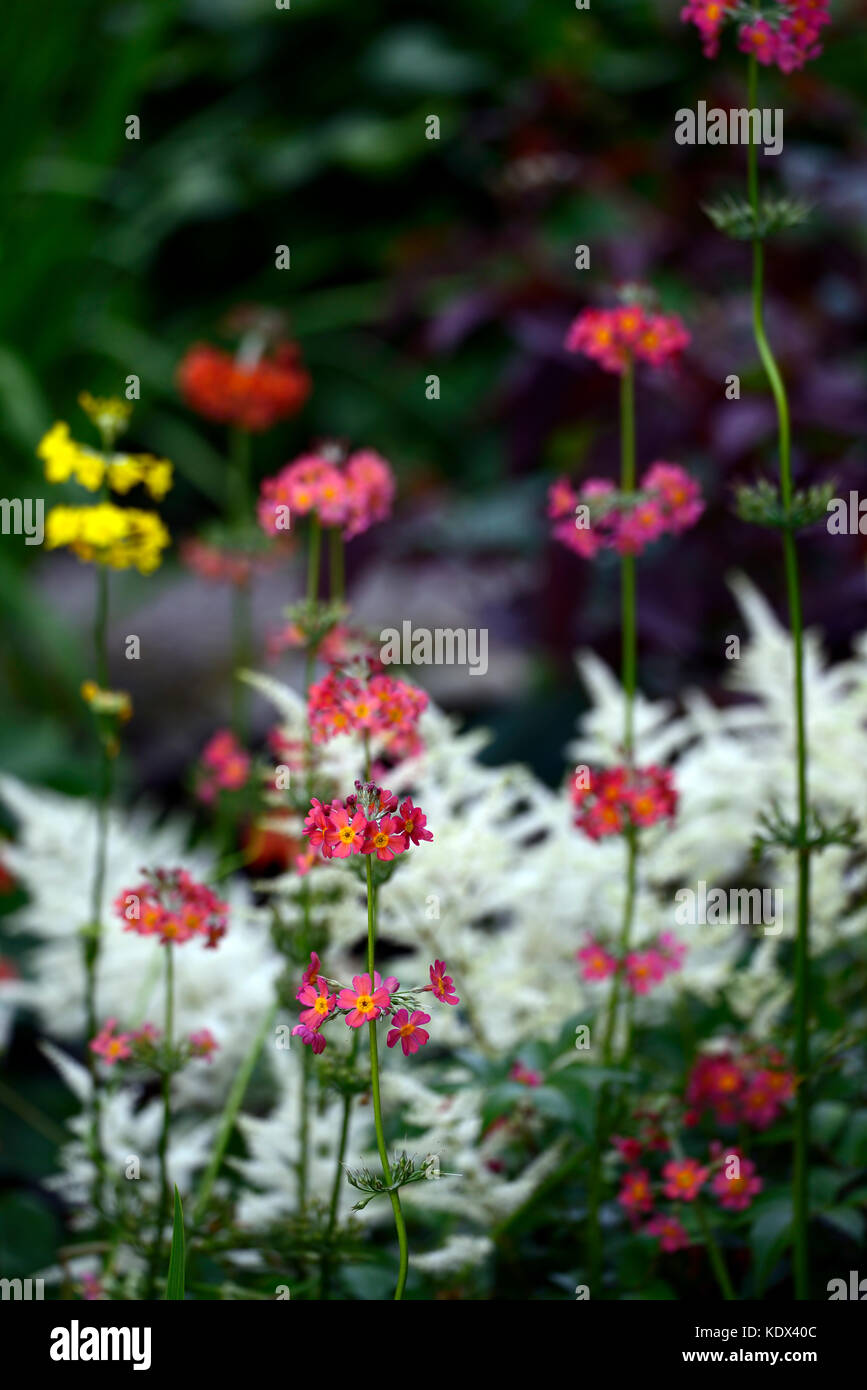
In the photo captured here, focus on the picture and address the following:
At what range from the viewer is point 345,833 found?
32.3 inches

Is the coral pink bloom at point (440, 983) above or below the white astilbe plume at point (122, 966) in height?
below

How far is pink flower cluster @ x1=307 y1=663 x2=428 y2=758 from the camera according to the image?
926 millimetres

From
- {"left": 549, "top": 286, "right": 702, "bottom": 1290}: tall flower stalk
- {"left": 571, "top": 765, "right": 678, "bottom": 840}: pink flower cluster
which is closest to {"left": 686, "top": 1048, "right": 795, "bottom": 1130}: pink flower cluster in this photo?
{"left": 549, "top": 286, "right": 702, "bottom": 1290}: tall flower stalk

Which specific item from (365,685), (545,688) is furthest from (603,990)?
(545,688)

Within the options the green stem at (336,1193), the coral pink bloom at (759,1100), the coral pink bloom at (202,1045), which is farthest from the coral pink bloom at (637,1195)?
the coral pink bloom at (202,1045)

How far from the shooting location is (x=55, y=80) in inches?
136

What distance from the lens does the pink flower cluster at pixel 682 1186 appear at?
1097 millimetres

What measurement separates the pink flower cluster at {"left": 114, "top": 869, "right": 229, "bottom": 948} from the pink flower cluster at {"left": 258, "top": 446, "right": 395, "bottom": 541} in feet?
0.95

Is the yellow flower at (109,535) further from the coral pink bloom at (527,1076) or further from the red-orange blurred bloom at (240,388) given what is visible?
the red-orange blurred bloom at (240,388)

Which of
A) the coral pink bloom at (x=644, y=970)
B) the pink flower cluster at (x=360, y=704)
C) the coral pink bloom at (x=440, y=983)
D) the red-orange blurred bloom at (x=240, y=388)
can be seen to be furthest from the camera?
the red-orange blurred bloom at (x=240, y=388)

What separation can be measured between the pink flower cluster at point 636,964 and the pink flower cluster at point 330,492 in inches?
16.1

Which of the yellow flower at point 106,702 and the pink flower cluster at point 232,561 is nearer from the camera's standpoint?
the yellow flower at point 106,702

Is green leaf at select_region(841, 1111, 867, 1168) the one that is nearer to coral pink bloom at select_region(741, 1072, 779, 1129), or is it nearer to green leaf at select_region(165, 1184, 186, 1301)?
coral pink bloom at select_region(741, 1072, 779, 1129)

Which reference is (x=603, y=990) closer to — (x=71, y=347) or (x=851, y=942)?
(x=851, y=942)
